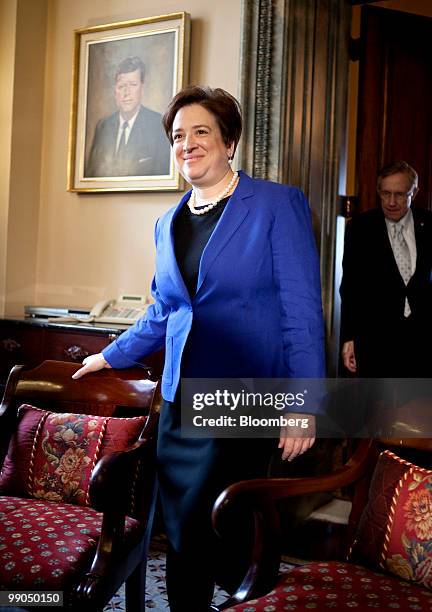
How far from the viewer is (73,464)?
2145 mm

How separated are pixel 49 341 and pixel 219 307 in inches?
73.9

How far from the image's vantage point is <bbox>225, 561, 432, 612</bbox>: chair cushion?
1.51 metres

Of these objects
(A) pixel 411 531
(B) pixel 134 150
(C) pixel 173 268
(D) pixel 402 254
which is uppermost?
(B) pixel 134 150

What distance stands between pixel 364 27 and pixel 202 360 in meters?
2.94

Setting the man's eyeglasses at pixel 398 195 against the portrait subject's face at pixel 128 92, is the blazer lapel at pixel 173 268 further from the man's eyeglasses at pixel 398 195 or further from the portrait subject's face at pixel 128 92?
the man's eyeglasses at pixel 398 195

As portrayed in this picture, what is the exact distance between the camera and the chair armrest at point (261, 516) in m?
1.57

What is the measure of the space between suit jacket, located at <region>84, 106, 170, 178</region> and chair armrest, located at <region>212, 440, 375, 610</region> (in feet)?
7.67

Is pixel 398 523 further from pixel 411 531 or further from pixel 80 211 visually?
pixel 80 211

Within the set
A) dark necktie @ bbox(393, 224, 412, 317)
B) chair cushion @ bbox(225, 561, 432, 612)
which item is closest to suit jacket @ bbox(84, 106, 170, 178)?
dark necktie @ bbox(393, 224, 412, 317)

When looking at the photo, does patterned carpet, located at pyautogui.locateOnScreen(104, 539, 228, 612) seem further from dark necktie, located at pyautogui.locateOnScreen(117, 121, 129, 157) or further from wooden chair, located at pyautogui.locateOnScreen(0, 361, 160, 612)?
dark necktie, located at pyautogui.locateOnScreen(117, 121, 129, 157)

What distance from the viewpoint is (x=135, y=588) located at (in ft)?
6.91

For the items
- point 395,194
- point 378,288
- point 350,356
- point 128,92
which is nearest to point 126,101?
point 128,92

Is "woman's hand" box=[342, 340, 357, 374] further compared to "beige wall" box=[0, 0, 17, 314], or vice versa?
"beige wall" box=[0, 0, 17, 314]

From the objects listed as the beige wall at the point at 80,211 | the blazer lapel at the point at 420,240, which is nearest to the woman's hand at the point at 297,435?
the beige wall at the point at 80,211
